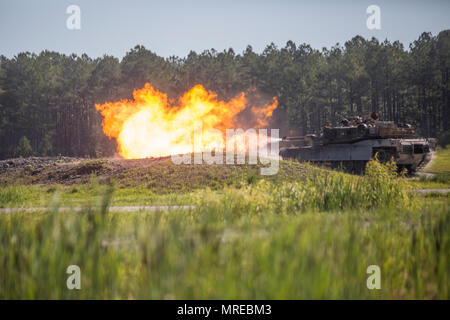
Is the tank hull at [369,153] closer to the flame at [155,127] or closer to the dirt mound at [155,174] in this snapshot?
→ the dirt mound at [155,174]

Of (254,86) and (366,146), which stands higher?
(254,86)

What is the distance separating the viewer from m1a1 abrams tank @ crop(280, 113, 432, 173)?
24.2m

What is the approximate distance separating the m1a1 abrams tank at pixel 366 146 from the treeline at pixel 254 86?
30.5 metres

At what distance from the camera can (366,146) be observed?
83.6ft

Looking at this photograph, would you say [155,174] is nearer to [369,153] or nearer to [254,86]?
[369,153]

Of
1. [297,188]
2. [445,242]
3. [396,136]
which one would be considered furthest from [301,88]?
[445,242]

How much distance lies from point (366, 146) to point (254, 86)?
136 ft

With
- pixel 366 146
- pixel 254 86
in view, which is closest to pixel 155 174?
pixel 366 146

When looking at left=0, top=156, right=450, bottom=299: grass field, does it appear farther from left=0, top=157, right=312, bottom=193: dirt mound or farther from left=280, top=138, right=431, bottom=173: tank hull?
left=280, top=138, right=431, bottom=173: tank hull

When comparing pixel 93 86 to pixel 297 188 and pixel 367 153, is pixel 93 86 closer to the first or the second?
pixel 367 153

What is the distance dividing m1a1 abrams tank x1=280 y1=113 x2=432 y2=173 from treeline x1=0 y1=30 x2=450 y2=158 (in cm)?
3051

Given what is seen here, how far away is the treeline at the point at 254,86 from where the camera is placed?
5662 centimetres

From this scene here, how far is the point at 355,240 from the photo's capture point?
5.29m
